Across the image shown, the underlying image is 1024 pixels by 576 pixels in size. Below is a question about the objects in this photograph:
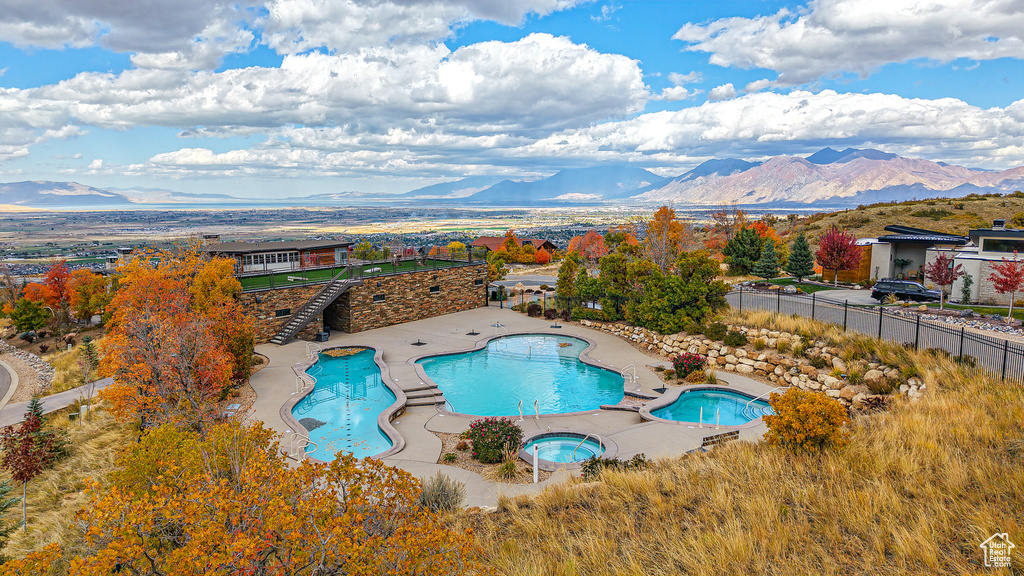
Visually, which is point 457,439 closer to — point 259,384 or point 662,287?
point 259,384

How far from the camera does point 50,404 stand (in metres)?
17.9

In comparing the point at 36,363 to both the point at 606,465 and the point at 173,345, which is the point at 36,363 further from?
the point at 606,465

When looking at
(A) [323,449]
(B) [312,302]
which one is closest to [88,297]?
(B) [312,302]

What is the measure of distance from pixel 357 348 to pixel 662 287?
13891 millimetres

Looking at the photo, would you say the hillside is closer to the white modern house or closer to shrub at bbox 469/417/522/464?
the white modern house

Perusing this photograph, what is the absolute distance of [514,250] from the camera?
218ft

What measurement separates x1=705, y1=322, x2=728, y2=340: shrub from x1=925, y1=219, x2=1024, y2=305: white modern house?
13.4 meters

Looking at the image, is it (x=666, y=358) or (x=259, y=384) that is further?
(x=666, y=358)

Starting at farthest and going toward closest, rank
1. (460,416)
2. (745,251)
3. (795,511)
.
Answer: (745,251), (460,416), (795,511)

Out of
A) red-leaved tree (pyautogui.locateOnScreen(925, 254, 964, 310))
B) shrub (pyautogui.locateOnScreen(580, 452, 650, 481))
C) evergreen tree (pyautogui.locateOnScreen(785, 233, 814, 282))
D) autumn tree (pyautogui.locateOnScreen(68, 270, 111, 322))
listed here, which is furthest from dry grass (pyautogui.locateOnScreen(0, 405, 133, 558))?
evergreen tree (pyautogui.locateOnScreen(785, 233, 814, 282))

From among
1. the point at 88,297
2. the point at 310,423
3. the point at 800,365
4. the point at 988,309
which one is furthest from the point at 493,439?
the point at 88,297

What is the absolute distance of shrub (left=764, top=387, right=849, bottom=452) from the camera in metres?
9.58
